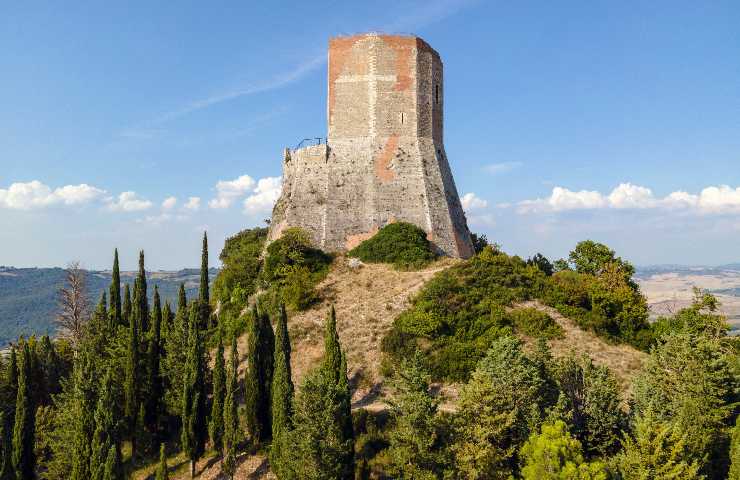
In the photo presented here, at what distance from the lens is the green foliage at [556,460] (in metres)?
18.5

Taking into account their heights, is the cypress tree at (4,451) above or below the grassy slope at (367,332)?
below

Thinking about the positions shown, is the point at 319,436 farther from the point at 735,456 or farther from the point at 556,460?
the point at 735,456

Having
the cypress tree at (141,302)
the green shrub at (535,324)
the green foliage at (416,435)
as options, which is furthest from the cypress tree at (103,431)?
the green shrub at (535,324)

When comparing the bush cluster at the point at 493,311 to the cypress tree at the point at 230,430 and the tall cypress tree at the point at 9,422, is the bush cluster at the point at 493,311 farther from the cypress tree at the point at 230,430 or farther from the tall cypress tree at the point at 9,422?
the tall cypress tree at the point at 9,422

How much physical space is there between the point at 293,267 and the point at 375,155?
1069 cm

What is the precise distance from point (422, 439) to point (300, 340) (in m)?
14.6

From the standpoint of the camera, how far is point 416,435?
2117cm

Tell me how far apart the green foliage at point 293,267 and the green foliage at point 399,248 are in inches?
104

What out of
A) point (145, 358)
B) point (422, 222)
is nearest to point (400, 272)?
point (422, 222)

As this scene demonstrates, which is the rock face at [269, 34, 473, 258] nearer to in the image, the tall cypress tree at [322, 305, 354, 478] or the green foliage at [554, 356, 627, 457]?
the tall cypress tree at [322, 305, 354, 478]

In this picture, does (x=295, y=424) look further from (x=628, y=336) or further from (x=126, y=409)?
(x=628, y=336)

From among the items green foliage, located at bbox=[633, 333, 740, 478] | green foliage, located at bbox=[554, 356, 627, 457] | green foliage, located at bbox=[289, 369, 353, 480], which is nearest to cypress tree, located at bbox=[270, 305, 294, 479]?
green foliage, located at bbox=[289, 369, 353, 480]

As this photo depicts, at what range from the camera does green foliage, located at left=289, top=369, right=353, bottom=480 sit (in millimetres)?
21438

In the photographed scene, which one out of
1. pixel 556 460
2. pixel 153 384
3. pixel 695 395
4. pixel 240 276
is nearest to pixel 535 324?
pixel 695 395
